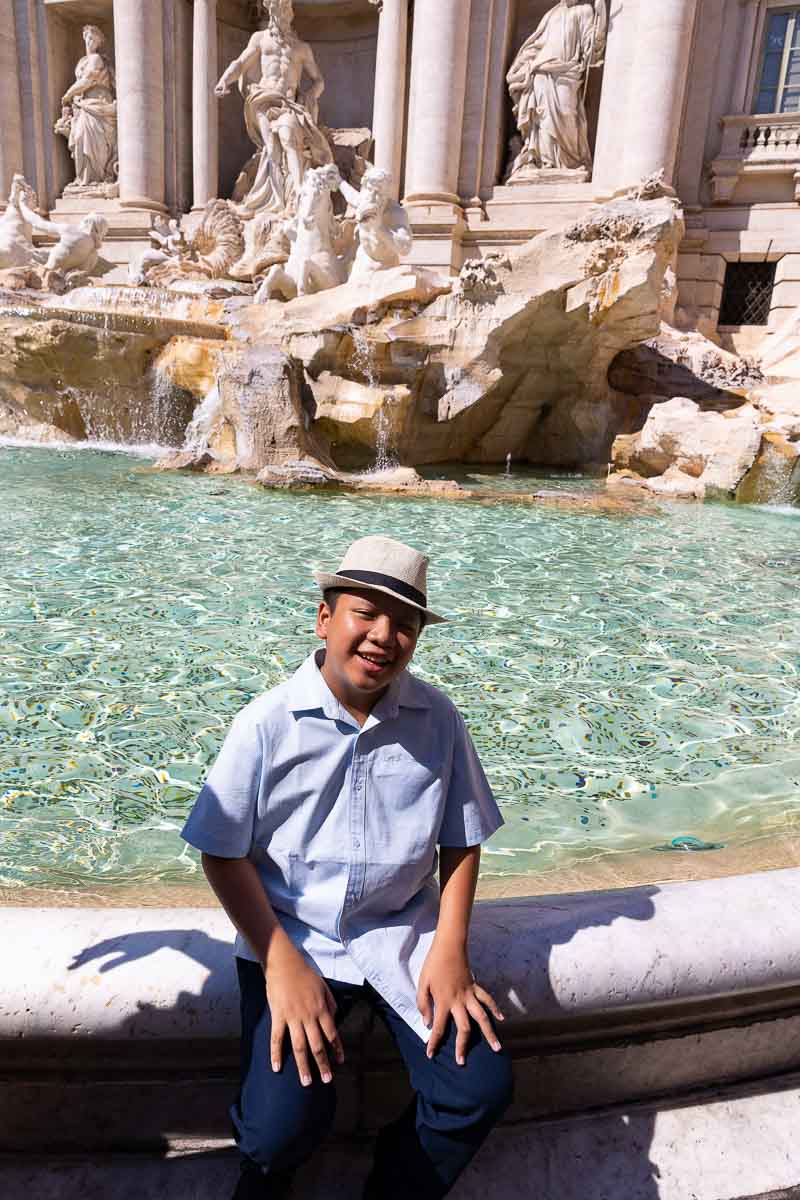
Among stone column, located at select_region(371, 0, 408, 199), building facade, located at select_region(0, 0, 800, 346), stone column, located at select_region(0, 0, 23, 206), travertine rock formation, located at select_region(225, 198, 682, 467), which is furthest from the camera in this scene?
stone column, located at select_region(0, 0, 23, 206)

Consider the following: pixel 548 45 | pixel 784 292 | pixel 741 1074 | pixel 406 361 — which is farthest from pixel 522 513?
pixel 548 45

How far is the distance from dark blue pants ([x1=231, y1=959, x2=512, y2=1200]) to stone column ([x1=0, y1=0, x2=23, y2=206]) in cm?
1990

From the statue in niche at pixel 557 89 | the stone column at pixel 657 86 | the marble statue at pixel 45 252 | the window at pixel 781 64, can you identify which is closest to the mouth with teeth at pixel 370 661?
the marble statue at pixel 45 252

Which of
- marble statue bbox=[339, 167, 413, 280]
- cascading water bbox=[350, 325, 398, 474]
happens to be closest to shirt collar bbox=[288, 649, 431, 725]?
cascading water bbox=[350, 325, 398, 474]

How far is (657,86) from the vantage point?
13.5 m

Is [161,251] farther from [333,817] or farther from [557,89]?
[333,817]

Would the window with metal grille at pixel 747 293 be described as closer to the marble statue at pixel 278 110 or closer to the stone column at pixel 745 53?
the stone column at pixel 745 53

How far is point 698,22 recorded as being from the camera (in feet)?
46.9

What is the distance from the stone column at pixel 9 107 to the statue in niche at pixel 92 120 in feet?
2.82

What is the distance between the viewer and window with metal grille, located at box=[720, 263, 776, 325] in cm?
1480

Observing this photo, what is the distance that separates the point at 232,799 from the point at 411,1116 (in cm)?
58

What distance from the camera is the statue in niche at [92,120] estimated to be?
17.2 metres

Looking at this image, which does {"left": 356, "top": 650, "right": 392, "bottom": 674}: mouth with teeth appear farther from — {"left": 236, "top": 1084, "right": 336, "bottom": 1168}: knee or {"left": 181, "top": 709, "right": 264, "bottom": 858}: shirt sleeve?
{"left": 236, "top": 1084, "right": 336, "bottom": 1168}: knee

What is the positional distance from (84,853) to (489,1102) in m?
1.53
